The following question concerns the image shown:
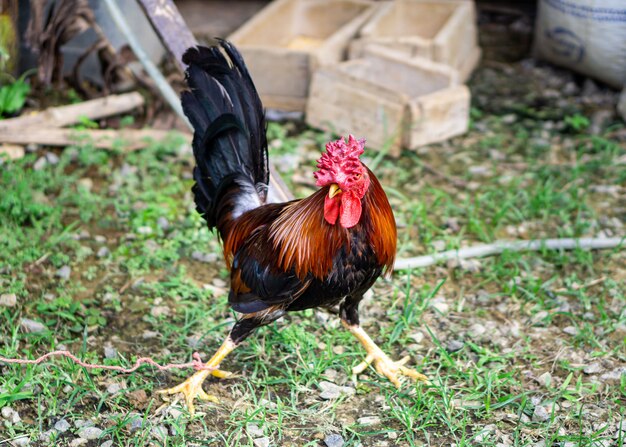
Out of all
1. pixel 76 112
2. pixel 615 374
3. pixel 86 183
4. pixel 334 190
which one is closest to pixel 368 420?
pixel 334 190

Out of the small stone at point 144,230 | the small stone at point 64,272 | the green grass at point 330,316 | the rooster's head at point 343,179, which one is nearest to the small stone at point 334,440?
the green grass at point 330,316

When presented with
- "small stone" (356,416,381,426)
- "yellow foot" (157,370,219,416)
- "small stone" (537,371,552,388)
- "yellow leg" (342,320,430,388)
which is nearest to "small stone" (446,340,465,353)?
"yellow leg" (342,320,430,388)

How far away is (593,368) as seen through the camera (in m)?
3.65

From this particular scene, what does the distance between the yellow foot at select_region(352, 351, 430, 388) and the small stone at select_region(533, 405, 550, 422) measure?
0.50m

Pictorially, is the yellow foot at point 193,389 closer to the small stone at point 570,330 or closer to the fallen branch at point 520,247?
the fallen branch at point 520,247

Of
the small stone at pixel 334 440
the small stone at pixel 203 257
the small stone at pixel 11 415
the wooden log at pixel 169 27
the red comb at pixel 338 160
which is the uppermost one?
the wooden log at pixel 169 27

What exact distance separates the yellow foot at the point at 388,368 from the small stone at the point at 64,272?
5.47ft

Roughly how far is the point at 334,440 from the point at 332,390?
1.10 ft

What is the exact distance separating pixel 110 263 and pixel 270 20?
3.16 metres

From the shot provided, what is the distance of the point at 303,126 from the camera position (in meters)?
5.95

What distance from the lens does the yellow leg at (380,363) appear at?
11.8 ft

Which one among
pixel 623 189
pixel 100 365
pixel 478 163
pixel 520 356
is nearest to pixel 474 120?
pixel 478 163

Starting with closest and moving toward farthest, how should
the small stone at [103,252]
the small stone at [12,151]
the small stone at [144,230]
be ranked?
the small stone at [103,252] → the small stone at [144,230] → the small stone at [12,151]

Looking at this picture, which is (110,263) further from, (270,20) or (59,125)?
(270,20)
